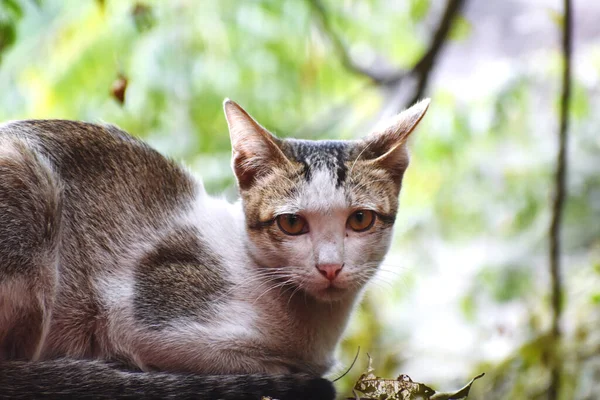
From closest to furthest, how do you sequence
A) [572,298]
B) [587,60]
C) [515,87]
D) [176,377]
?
[176,377] < [572,298] < [515,87] < [587,60]

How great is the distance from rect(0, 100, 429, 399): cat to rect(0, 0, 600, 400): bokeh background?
1240mm

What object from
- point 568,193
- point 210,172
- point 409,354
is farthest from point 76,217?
point 568,193

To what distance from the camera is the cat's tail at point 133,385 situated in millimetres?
1559

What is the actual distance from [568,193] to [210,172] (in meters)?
2.08

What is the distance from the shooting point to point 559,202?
294 centimetres

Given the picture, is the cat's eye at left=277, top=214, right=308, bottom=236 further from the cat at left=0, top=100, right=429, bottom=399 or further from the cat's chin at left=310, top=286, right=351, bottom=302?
the cat's chin at left=310, top=286, right=351, bottom=302

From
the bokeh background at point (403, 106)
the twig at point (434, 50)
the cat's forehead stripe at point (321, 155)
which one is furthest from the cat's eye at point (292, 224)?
the twig at point (434, 50)

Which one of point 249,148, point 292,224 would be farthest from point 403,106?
point 292,224

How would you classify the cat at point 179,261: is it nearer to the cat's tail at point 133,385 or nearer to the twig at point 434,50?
the cat's tail at point 133,385

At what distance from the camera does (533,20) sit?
563 cm

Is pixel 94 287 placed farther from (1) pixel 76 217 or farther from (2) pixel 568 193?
(2) pixel 568 193

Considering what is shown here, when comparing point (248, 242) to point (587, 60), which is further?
point (587, 60)

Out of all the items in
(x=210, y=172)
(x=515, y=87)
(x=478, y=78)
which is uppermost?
(x=478, y=78)

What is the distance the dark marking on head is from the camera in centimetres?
174
